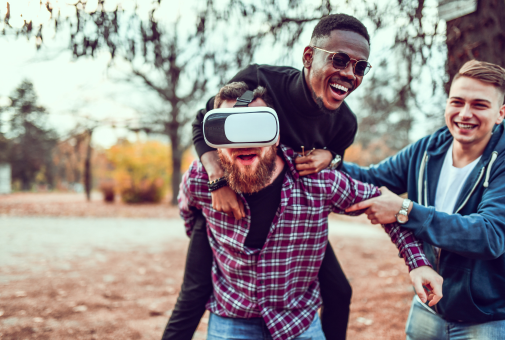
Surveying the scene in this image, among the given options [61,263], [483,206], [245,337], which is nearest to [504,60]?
[483,206]

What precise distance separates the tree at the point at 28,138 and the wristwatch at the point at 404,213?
1007cm

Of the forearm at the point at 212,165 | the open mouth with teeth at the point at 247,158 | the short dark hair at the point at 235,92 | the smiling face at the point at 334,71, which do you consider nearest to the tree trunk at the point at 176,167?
the forearm at the point at 212,165

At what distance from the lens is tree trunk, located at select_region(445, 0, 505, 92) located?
2.73 metres

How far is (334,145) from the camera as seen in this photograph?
7.68 feet

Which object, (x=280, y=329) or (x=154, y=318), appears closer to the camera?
(x=280, y=329)

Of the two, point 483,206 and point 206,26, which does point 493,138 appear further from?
point 206,26

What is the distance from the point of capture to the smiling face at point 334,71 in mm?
1907

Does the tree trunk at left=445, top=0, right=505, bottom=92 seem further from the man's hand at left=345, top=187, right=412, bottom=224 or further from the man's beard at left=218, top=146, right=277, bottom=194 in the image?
the man's beard at left=218, top=146, right=277, bottom=194

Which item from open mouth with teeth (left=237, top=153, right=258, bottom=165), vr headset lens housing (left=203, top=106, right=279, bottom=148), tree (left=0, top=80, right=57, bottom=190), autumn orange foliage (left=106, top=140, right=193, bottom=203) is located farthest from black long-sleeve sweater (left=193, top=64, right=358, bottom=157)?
autumn orange foliage (left=106, top=140, right=193, bottom=203)

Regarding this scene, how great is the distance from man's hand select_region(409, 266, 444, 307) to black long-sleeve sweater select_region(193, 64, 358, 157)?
85cm

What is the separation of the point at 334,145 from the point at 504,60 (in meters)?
1.59

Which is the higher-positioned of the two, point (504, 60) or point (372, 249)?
point (504, 60)

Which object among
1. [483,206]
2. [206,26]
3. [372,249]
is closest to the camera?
[483,206]

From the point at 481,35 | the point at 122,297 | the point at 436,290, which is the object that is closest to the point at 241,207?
the point at 436,290
